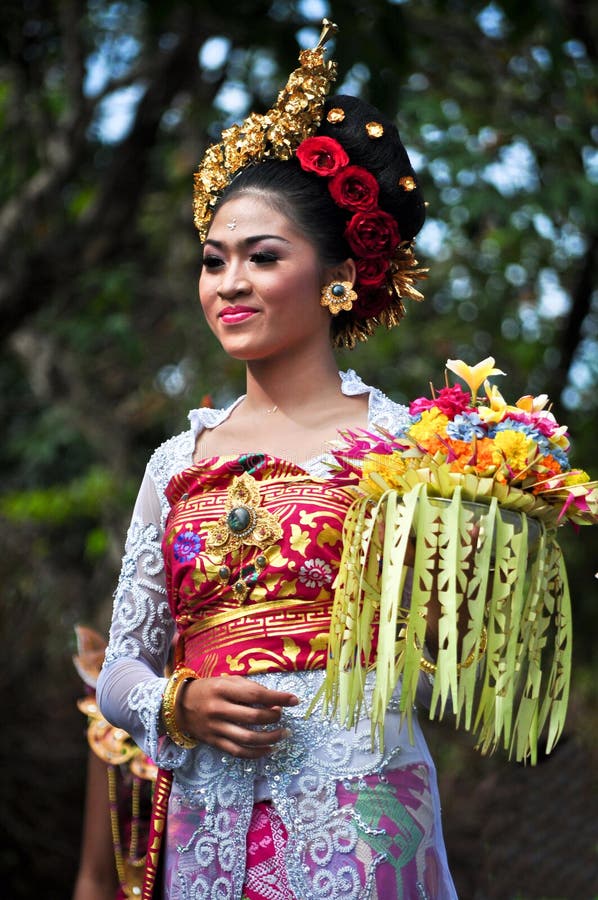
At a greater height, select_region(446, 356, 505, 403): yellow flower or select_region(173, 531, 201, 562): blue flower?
select_region(446, 356, 505, 403): yellow flower

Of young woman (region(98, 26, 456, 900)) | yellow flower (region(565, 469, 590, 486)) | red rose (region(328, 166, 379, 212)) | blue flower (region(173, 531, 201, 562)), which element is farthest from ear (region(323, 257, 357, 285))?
yellow flower (region(565, 469, 590, 486))

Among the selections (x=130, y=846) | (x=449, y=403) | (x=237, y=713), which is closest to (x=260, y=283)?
(x=449, y=403)

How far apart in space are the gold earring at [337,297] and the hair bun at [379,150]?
0.22 metres

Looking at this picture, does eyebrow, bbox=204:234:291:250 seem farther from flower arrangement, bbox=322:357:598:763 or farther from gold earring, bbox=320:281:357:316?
flower arrangement, bbox=322:357:598:763

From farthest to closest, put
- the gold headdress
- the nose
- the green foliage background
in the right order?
the green foliage background → the gold headdress → the nose

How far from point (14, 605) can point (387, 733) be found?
4212 millimetres

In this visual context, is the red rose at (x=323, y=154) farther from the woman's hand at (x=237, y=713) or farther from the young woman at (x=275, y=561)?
the woman's hand at (x=237, y=713)

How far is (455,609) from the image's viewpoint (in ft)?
7.95

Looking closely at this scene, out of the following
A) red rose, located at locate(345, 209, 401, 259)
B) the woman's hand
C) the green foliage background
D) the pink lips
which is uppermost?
the green foliage background

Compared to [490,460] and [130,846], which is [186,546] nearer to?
[490,460]

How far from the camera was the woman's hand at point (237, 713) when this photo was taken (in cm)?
251

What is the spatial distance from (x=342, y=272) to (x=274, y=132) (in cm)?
34

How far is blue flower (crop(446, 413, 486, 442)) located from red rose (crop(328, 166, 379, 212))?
2.16 ft

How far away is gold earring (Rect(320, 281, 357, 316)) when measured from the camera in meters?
2.99
